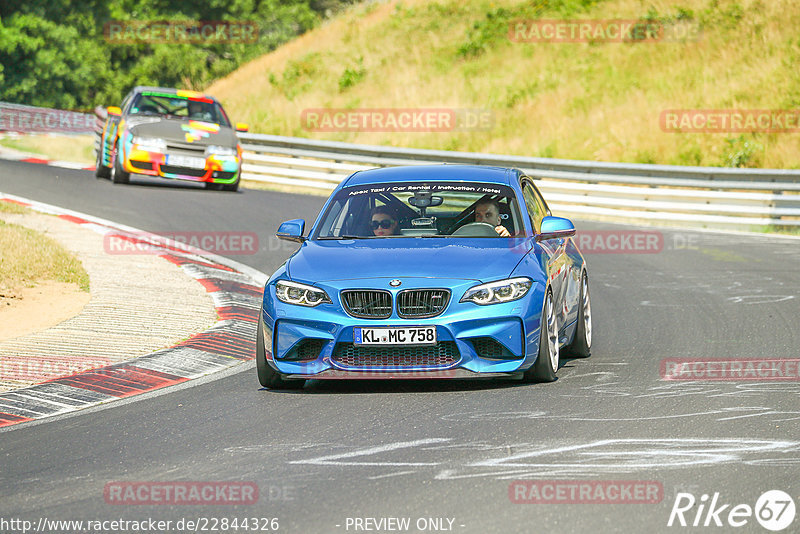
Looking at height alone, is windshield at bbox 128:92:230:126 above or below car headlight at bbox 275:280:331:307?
above

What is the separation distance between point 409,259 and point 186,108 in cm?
1526

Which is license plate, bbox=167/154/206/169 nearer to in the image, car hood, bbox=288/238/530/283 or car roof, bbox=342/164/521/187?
car roof, bbox=342/164/521/187

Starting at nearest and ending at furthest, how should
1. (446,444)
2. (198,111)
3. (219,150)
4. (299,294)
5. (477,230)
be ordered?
(446,444)
(299,294)
(477,230)
(219,150)
(198,111)

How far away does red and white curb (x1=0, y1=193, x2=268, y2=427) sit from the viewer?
26.8 feet

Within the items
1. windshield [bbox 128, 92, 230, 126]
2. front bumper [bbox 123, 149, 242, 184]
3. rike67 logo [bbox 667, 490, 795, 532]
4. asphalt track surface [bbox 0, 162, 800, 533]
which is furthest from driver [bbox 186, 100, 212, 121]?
rike67 logo [bbox 667, 490, 795, 532]

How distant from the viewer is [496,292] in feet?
26.6

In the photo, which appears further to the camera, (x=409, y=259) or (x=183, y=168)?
(x=183, y=168)

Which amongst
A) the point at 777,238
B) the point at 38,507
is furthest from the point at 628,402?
the point at 777,238

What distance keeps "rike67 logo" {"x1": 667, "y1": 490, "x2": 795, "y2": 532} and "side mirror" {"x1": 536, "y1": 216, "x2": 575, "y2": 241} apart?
12.0 ft

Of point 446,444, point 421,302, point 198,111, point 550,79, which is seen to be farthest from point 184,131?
point 446,444

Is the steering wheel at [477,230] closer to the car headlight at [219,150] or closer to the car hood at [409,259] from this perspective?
the car hood at [409,259]

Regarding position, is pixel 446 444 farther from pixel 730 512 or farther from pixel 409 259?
pixel 409 259

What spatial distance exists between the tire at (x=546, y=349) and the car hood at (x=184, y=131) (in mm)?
14263

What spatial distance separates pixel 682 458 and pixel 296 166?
66.0 feet
